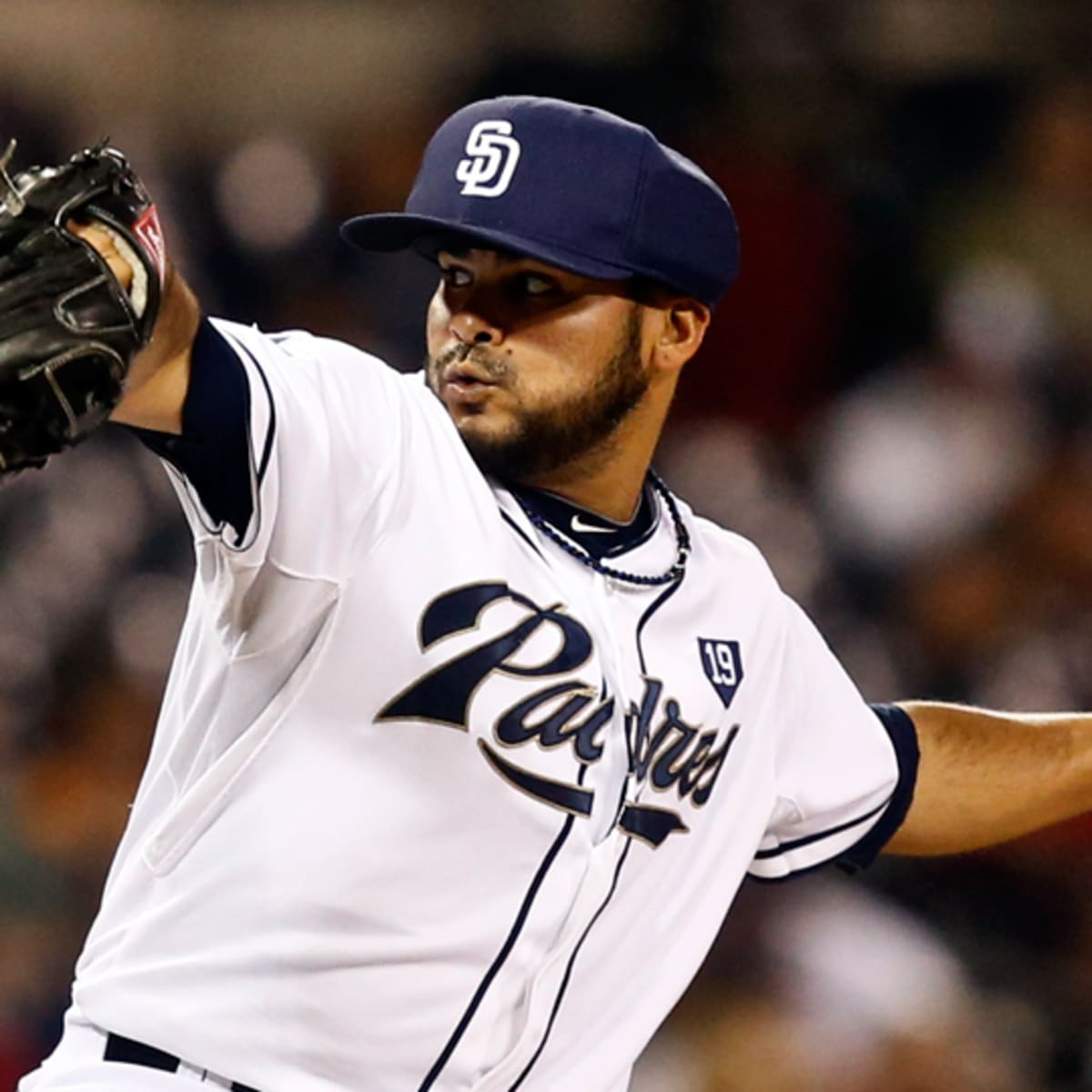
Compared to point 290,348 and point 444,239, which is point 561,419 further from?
point 290,348

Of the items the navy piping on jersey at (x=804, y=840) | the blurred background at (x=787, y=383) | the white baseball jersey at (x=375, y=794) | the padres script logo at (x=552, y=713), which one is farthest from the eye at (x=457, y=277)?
the blurred background at (x=787, y=383)

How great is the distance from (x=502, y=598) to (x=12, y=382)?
501 millimetres

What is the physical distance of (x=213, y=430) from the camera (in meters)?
1.23

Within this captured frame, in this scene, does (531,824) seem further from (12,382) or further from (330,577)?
(12,382)

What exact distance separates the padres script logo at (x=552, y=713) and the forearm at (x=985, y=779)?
1.22 ft

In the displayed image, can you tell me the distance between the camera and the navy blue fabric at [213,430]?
1228 mm

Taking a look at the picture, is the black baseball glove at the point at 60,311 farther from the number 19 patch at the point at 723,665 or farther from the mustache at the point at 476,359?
the number 19 patch at the point at 723,665

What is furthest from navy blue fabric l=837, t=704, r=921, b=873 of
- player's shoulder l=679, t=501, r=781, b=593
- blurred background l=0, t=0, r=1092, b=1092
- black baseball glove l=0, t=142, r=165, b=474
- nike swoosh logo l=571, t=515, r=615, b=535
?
blurred background l=0, t=0, r=1092, b=1092

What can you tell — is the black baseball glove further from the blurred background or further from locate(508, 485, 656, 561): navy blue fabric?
the blurred background

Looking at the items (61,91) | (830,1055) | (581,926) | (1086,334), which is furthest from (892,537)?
(581,926)

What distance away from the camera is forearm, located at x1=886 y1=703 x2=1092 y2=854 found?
198 cm

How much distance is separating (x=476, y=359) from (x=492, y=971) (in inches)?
19.6

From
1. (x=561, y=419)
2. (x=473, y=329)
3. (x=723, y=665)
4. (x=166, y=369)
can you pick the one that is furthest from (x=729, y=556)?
(x=166, y=369)

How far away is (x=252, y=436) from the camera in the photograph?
1254mm
